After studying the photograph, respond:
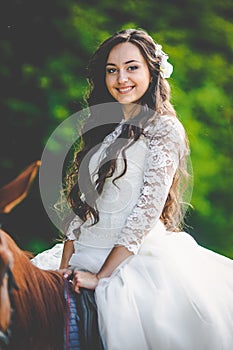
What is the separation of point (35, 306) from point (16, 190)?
0.43 m

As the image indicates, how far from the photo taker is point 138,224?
7.82 feet

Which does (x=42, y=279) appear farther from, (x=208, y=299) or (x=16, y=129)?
(x=16, y=129)

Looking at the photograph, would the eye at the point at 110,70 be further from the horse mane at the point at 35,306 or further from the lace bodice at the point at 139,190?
the horse mane at the point at 35,306

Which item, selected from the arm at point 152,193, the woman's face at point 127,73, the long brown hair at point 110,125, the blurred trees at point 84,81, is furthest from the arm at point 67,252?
the blurred trees at point 84,81

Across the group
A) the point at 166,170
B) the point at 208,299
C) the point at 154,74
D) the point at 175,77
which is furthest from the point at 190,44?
the point at 208,299

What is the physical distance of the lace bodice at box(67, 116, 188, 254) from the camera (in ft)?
7.85

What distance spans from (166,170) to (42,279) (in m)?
0.58

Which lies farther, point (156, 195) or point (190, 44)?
point (190, 44)

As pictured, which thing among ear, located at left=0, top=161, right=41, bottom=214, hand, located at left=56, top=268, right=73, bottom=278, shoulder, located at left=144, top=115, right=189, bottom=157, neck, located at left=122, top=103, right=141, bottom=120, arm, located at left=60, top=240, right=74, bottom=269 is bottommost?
hand, located at left=56, top=268, right=73, bottom=278

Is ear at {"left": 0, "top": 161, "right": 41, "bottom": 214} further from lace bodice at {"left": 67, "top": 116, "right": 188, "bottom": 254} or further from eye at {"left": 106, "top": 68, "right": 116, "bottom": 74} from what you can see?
eye at {"left": 106, "top": 68, "right": 116, "bottom": 74}

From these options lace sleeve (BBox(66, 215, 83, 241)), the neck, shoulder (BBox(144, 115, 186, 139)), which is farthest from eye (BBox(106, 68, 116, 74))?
lace sleeve (BBox(66, 215, 83, 241))

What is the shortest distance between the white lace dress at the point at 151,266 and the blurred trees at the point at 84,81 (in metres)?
1.53

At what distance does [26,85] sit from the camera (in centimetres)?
419

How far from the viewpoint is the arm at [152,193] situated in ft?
7.70
